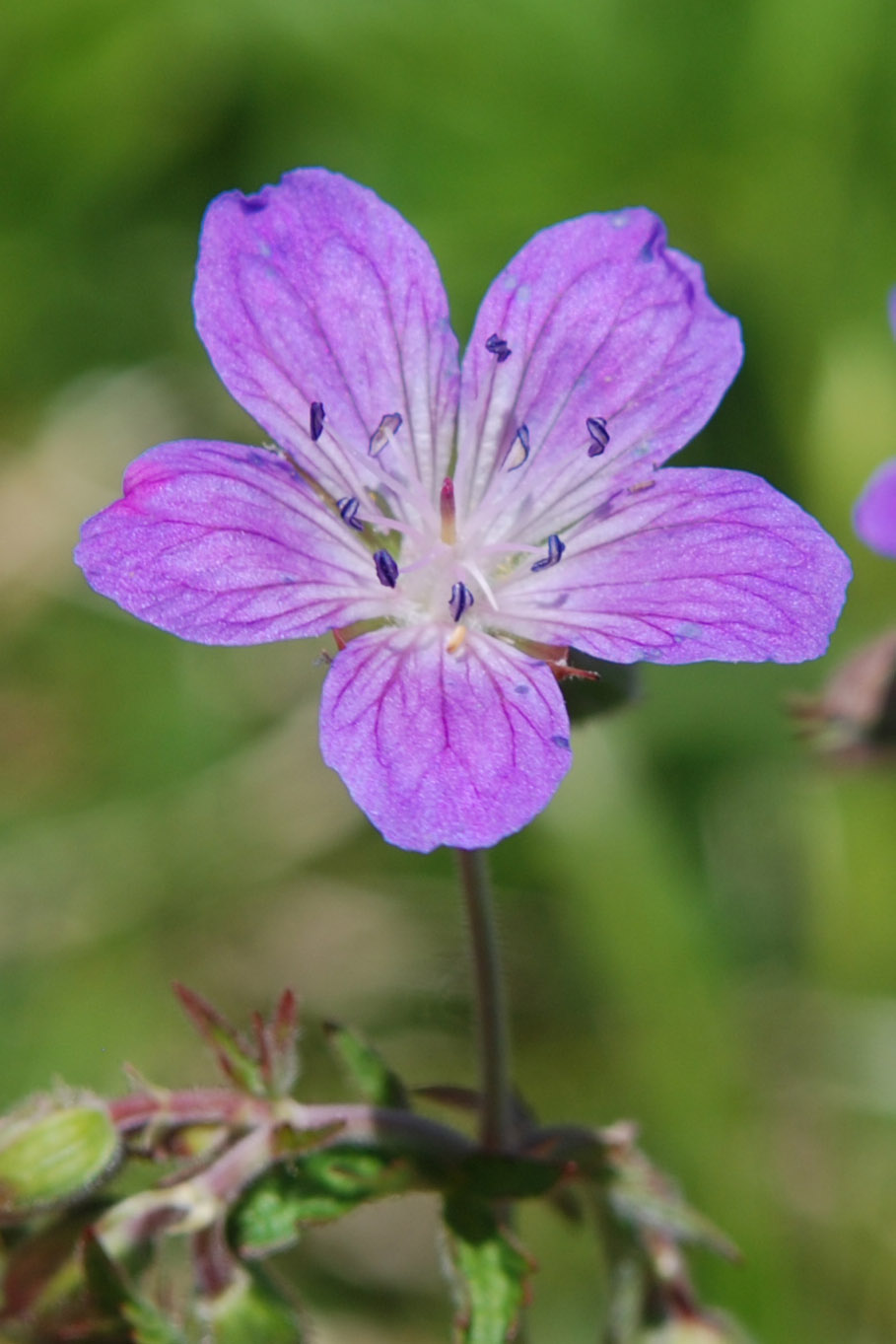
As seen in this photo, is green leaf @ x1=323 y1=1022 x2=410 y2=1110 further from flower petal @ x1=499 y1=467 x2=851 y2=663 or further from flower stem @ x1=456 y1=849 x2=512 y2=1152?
flower petal @ x1=499 y1=467 x2=851 y2=663

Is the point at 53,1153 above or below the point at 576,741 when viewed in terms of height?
below

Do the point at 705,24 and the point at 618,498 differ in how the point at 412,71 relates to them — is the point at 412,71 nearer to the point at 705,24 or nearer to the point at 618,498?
the point at 705,24

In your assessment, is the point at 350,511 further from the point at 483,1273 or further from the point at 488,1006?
the point at 483,1273

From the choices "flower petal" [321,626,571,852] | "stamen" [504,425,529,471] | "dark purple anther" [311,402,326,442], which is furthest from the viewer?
"stamen" [504,425,529,471]

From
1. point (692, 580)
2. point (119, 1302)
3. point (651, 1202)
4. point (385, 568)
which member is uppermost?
point (385, 568)

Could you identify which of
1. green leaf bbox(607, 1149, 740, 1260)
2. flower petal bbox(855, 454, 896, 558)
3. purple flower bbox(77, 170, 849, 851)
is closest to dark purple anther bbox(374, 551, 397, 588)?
purple flower bbox(77, 170, 849, 851)

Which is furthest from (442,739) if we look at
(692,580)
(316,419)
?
(316,419)

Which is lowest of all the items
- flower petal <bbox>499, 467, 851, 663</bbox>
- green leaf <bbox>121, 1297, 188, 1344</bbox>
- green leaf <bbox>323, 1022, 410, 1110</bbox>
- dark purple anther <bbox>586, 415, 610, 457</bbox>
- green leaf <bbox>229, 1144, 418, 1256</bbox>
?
green leaf <bbox>121, 1297, 188, 1344</bbox>

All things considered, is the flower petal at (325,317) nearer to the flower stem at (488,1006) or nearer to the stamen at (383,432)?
the stamen at (383,432)
